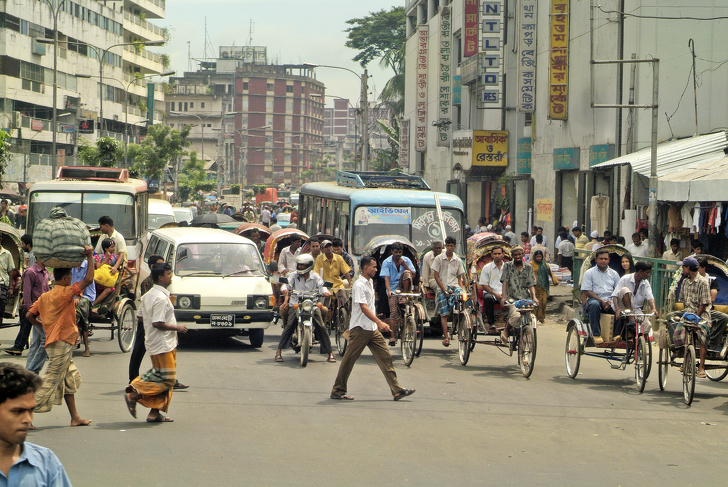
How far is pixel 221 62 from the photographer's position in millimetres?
188250

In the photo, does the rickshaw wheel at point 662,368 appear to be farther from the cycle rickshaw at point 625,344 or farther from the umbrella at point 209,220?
the umbrella at point 209,220

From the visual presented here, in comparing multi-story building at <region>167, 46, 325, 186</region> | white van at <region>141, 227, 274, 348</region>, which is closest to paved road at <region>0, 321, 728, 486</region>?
white van at <region>141, 227, 274, 348</region>

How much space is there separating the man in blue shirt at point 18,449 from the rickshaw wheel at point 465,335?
1091 centimetres

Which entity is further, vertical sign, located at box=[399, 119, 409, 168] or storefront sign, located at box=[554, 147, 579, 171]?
vertical sign, located at box=[399, 119, 409, 168]

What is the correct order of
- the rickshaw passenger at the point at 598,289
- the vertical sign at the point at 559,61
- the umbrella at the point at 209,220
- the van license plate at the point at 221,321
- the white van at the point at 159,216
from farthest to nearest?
the umbrella at the point at 209,220
the vertical sign at the point at 559,61
the white van at the point at 159,216
the van license plate at the point at 221,321
the rickshaw passenger at the point at 598,289

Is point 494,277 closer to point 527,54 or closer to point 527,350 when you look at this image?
point 527,350

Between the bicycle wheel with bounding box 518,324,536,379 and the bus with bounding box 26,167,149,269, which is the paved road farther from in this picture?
the bus with bounding box 26,167,149,269

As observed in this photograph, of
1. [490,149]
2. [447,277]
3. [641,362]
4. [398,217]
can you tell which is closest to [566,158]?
[490,149]

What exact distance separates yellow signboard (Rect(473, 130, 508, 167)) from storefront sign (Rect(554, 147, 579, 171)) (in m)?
7.04

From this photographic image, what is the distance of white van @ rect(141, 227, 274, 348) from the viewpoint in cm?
1517

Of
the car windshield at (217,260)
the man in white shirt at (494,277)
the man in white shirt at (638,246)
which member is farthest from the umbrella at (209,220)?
the man in white shirt at (494,277)

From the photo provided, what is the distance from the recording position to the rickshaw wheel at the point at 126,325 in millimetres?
14797

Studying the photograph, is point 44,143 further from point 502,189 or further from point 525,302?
point 525,302

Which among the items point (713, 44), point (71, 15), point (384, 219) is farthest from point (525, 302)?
point (71, 15)
